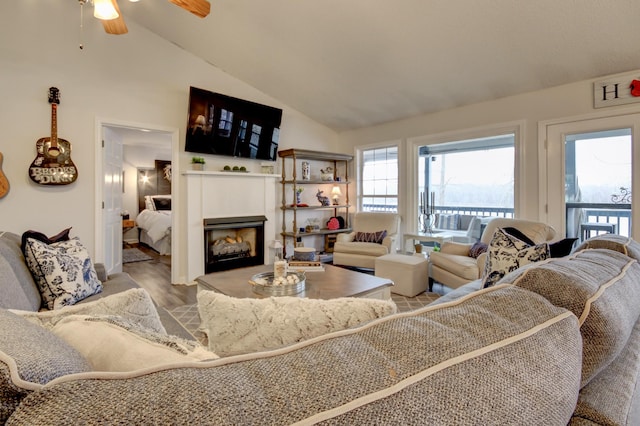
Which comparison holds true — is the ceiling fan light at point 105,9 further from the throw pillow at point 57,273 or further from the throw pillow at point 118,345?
the throw pillow at point 118,345

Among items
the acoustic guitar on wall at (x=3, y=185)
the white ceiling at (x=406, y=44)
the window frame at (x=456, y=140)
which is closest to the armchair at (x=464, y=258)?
the window frame at (x=456, y=140)

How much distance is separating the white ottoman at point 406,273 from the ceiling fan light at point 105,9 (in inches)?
127

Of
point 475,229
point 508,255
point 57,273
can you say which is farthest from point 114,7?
point 475,229

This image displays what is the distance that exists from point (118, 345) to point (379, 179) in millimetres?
5091

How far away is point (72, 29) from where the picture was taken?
138 inches

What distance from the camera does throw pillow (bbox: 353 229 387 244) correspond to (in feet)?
15.1

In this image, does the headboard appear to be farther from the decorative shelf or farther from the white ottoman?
the white ottoman

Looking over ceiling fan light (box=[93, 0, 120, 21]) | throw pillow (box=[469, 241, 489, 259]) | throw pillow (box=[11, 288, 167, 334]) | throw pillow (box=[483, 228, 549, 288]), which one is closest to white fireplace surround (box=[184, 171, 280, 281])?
ceiling fan light (box=[93, 0, 120, 21])

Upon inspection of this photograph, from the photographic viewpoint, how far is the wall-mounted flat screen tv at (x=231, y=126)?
416 cm

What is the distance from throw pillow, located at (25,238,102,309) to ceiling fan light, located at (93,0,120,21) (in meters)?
1.52

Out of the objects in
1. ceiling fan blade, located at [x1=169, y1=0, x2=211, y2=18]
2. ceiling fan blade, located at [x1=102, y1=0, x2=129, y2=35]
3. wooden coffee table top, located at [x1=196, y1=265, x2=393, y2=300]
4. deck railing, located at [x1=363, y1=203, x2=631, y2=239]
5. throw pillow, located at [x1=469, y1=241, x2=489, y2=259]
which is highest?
ceiling fan blade, located at [x1=102, y1=0, x2=129, y2=35]

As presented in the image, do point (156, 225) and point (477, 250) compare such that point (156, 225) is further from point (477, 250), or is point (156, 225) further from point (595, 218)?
point (595, 218)

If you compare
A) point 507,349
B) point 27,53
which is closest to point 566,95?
point 507,349

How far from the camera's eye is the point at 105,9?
6.92 ft
